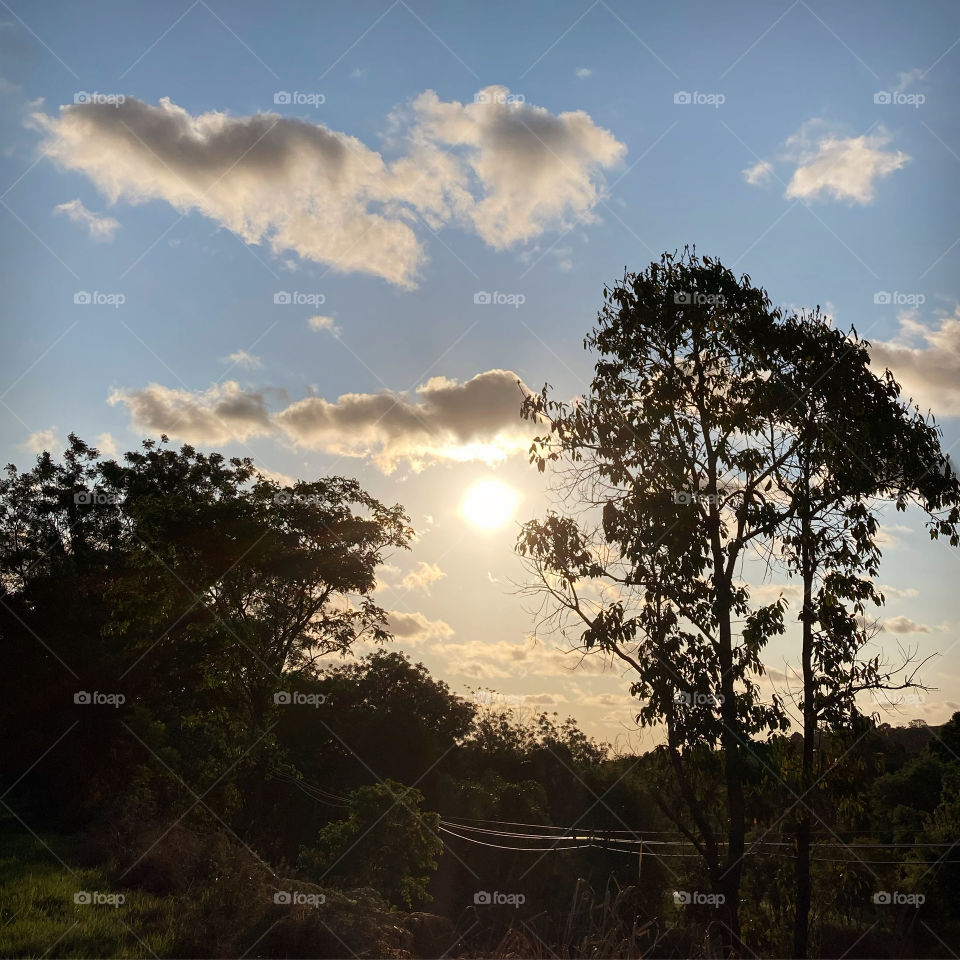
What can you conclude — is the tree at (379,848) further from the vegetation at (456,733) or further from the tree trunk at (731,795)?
the tree trunk at (731,795)

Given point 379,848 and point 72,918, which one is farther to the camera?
point 379,848

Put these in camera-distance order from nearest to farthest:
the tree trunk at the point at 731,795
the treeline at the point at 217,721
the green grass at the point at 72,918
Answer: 1. the green grass at the point at 72,918
2. the tree trunk at the point at 731,795
3. the treeline at the point at 217,721

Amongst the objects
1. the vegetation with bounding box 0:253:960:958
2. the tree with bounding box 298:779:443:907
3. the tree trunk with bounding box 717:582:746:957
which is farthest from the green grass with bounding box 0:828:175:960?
the tree with bounding box 298:779:443:907

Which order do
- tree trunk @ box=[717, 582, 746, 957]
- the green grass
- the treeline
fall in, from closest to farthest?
the green grass, tree trunk @ box=[717, 582, 746, 957], the treeline

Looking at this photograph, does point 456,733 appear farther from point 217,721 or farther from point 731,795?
point 731,795

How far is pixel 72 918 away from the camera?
1179cm

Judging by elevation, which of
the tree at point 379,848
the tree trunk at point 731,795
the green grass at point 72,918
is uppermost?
the tree trunk at point 731,795

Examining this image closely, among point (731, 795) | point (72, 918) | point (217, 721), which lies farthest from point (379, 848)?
point (731, 795)

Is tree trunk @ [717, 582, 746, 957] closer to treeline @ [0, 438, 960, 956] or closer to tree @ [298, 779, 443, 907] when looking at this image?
treeline @ [0, 438, 960, 956]

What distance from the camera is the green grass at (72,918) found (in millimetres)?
10203

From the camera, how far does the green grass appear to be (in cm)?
1020

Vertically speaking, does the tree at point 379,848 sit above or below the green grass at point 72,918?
below

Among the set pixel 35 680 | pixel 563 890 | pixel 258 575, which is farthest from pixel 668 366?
pixel 563 890

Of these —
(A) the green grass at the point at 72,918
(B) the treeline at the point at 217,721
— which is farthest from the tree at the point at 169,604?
(A) the green grass at the point at 72,918
